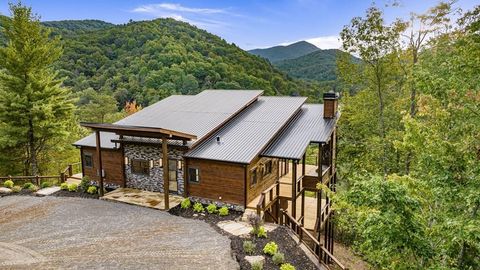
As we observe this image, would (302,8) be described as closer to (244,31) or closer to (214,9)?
(214,9)

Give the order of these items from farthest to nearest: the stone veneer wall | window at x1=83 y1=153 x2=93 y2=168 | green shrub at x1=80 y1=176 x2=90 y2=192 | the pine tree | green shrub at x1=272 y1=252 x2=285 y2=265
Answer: the pine tree, window at x1=83 y1=153 x2=93 y2=168, green shrub at x1=80 y1=176 x2=90 y2=192, the stone veneer wall, green shrub at x1=272 y1=252 x2=285 y2=265

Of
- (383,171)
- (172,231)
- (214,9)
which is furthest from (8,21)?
(383,171)

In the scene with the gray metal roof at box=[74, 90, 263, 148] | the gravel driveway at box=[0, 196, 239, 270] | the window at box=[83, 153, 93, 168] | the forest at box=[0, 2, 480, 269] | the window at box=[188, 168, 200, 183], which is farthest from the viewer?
the window at box=[83, 153, 93, 168]

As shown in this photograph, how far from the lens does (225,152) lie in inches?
532

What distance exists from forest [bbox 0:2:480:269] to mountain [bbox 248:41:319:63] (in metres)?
50.0

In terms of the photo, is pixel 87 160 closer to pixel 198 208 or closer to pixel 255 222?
pixel 198 208

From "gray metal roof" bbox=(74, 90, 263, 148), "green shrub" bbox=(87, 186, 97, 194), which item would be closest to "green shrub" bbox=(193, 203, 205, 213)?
"gray metal roof" bbox=(74, 90, 263, 148)

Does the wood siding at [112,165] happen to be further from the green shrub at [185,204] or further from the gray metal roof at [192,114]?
the green shrub at [185,204]

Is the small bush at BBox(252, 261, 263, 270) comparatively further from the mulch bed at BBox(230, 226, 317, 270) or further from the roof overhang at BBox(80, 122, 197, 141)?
the roof overhang at BBox(80, 122, 197, 141)

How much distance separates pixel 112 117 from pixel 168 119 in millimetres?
25138

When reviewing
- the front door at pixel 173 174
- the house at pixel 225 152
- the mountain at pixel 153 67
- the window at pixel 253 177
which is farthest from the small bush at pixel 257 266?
the mountain at pixel 153 67

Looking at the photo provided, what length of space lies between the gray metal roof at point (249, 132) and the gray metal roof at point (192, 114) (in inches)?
19.1

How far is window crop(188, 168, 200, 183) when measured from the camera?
1387 centimetres

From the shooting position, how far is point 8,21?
17.5 meters
